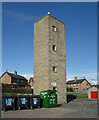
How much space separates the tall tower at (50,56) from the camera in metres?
23.3

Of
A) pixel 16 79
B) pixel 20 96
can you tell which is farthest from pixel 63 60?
pixel 16 79

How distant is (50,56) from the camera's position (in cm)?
2347

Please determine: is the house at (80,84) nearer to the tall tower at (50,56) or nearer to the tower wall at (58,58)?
the tower wall at (58,58)

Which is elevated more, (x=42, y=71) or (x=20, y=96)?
(x=42, y=71)

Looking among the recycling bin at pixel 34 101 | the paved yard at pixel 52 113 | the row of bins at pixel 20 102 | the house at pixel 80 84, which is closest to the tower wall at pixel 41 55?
the recycling bin at pixel 34 101

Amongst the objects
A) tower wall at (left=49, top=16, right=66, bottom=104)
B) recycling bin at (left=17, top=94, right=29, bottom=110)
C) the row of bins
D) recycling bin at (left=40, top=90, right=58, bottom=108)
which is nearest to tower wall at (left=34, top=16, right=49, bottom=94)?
tower wall at (left=49, top=16, right=66, bottom=104)

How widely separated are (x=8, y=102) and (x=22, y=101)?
1712 millimetres

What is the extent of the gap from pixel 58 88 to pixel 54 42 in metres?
7.43

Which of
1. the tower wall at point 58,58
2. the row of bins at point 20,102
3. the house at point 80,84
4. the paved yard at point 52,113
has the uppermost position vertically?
the tower wall at point 58,58

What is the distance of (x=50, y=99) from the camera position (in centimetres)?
1909

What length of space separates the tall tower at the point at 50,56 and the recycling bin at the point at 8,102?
23.1ft

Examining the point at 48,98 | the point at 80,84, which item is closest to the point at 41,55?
the point at 48,98

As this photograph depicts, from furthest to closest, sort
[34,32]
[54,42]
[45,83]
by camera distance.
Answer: [34,32] < [54,42] < [45,83]

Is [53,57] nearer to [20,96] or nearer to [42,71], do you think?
[42,71]
